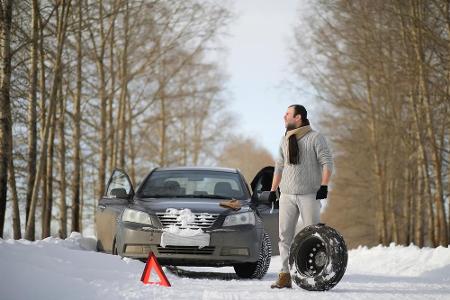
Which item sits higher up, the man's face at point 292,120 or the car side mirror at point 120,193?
the man's face at point 292,120

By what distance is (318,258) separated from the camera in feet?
31.1

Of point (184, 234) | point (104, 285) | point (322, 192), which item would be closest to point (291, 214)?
point (322, 192)

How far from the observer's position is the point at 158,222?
1120cm

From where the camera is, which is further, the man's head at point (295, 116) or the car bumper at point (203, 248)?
Answer: the car bumper at point (203, 248)

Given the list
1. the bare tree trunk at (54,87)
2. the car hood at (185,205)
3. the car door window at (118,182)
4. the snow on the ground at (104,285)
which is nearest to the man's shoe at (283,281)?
the snow on the ground at (104,285)

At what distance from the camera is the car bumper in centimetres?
1106

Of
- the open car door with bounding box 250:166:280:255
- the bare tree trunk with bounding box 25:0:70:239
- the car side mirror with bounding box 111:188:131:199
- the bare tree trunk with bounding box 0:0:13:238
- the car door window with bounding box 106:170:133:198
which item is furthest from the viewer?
the bare tree trunk with bounding box 25:0:70:239

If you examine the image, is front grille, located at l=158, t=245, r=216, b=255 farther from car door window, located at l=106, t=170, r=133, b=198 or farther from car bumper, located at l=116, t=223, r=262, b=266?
car door window, located at l=106, t=170, r=133, b=198

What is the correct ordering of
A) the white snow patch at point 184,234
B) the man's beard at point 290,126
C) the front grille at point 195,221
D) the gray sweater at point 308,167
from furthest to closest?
the front grille at point 195,221 < the white snow patch at point 184,234 < the man's beard at point 290,126 < the gray sweater at point 308,167

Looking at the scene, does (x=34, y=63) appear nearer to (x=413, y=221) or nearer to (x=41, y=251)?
(x=41, y=251)

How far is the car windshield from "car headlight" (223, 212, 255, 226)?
36.1 inches

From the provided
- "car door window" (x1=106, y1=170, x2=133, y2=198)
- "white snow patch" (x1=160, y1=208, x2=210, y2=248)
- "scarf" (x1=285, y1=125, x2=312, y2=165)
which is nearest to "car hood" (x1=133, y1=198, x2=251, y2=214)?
"white snow patch" (x1=160, y1=208, x2=210, y2=248)

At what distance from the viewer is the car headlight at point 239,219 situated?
37.1 feet

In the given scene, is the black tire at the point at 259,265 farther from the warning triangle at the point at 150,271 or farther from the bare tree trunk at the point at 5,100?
the bare tree trunk at the point at 5,100
